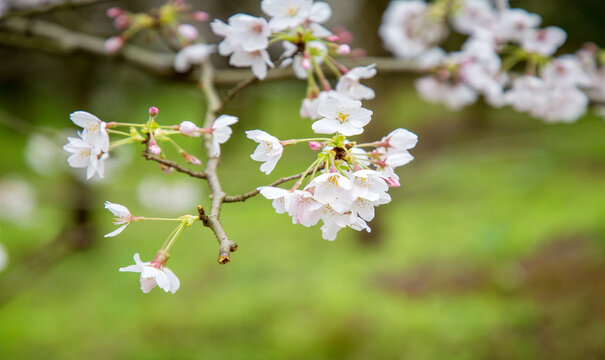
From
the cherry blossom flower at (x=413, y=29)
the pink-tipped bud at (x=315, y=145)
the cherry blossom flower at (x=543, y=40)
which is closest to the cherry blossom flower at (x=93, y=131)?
the pink-tipped bud at (x=315, y=145)

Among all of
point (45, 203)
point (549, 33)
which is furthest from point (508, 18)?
point (45, 203)

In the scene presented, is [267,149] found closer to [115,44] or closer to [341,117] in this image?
[341,117]

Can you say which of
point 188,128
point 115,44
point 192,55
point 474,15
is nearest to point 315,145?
point 188,128

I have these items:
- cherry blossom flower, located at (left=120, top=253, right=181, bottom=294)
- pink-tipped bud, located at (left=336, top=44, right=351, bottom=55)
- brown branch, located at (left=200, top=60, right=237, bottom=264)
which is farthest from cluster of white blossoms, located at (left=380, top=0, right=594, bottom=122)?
cherry blossom flower, located at (left=120, top=253, right=181, bottom=294)

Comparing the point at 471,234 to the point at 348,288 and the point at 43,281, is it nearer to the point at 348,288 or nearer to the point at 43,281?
the point at 348,288

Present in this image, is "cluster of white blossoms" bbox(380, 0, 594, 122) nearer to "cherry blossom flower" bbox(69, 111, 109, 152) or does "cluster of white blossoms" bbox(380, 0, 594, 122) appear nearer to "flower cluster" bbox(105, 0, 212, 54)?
"flower cluster" bbox(105, 0, 212, 54)

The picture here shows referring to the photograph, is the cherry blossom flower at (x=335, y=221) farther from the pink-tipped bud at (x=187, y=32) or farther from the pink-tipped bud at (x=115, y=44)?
the pink-tipped bud at (x=115, y=44)
